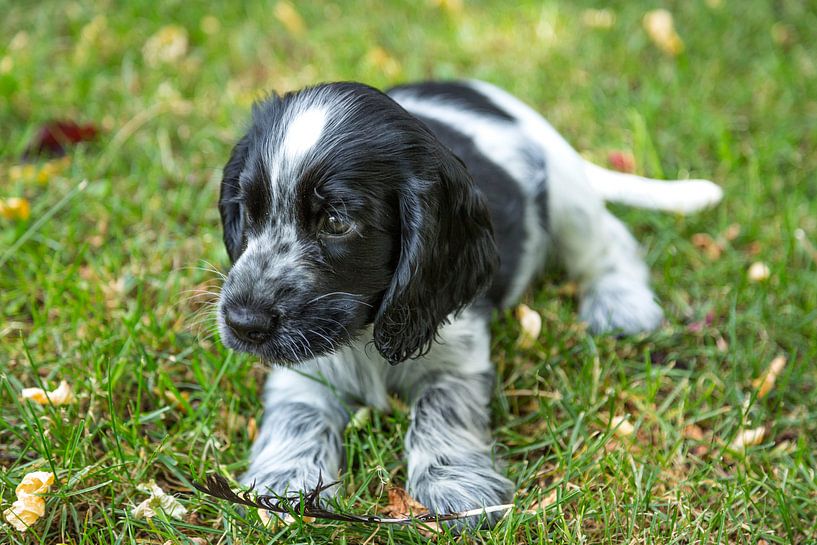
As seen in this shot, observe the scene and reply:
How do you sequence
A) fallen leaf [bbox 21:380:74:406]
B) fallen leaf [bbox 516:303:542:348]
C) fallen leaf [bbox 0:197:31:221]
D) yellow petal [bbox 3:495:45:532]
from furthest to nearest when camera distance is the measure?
fallen leaf [bbox 0:197:31:221] < fallen leaf [bbox 516:303:542:348] < fallen leaf [bbox 21:380:74:406] < yellow petal [bbox 3:495:45:532]

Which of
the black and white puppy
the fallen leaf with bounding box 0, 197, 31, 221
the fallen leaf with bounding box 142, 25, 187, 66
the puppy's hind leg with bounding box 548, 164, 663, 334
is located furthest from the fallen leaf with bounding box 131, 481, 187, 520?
the fallen leaf with bounding box 142, 25, 187, 66

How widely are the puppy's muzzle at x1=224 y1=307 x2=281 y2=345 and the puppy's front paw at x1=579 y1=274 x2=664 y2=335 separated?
1668mm

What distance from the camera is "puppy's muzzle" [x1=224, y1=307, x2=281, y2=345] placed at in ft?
8.80

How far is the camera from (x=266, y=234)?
2807 millimetres

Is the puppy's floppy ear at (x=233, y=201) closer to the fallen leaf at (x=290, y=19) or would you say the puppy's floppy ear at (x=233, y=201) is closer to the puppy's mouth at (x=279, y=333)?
the puppy's mouth at (x=279, y=333)

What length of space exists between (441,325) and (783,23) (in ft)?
14.9

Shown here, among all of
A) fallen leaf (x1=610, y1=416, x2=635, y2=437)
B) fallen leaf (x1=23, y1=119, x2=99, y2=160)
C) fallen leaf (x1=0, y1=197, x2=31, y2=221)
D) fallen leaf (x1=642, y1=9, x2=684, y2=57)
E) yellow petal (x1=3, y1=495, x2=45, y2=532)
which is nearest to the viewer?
yellow petal (x1=3, y1=495, x2=45, y2=532)

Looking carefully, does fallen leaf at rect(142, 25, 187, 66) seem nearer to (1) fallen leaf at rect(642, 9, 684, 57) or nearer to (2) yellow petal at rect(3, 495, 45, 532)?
(1) fallen leaf at rect(642, 9, 684, 57)

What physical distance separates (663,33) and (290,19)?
8.52ft

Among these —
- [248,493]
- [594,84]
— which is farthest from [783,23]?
[248,493]

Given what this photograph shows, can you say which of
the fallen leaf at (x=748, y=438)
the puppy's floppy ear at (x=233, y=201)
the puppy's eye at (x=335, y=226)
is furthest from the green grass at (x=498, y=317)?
the puppy's eye at (x=335, y=226)

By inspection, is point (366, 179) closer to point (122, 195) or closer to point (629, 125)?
point (122, 195)

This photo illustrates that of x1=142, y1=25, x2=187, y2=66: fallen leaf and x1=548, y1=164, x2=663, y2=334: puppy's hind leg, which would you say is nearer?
x1=548, y1=164, x2=663, y2=334: puppy's hind leg

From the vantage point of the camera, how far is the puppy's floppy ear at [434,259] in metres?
2.77
